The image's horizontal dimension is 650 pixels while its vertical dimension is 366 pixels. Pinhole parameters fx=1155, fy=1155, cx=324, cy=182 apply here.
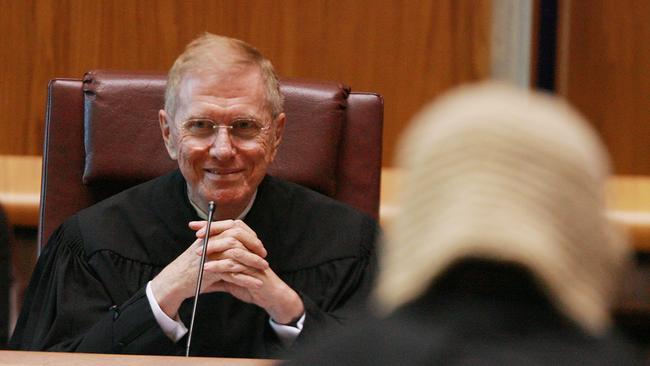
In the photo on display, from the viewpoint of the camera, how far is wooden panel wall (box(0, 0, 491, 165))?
11.0 ft

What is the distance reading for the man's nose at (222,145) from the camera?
2.29 meters

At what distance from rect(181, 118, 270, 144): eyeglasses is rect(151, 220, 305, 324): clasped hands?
232 millimetres

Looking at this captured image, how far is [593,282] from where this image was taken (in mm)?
920

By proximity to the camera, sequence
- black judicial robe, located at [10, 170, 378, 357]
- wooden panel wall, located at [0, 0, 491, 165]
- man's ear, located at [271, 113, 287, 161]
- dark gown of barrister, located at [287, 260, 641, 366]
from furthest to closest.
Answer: wooden panel wall, located at [0, 0, 491, 165] < man's ear, located at [271, 113, 287, 161] < black judicial robe, located at [10, 170, 378, 357] < dark gown of barrister, located at [287, 260, 641, 366]

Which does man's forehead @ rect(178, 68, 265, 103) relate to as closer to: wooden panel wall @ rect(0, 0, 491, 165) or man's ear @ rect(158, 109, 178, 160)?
man's ear @ rect(158, 109, 178, 160)

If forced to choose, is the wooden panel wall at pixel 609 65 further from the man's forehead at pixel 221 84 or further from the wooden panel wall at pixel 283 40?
the man's forehead at pixel 221 84

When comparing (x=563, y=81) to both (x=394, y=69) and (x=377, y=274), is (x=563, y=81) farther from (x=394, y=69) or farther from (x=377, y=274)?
(x=377, y=274)

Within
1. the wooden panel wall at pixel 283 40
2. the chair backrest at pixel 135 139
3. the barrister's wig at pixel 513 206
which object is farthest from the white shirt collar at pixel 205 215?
the barrister's wig at pixel 513 206

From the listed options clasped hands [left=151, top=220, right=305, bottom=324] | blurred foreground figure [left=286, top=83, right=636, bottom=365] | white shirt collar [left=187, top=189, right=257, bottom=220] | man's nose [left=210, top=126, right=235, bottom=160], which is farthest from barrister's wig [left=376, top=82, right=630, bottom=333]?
white shirt collar [left=187, top=189, right=257, bottom=220]

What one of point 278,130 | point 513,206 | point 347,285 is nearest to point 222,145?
point 278,130

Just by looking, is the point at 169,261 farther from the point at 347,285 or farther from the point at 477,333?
the point at 477,333

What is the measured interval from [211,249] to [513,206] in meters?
1.29

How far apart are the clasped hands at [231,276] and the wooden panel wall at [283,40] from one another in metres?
1.29

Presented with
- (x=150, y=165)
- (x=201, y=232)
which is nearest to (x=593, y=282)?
(x=201, y=232)
